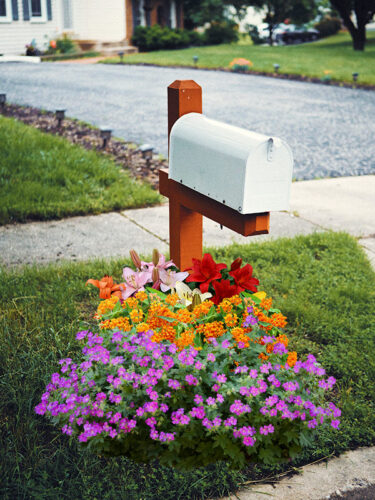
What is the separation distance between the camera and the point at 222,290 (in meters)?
2.73

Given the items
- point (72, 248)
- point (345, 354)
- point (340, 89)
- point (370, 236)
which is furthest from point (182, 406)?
point (340, 89)

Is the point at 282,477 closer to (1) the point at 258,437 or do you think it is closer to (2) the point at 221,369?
(1) the point at 258,437

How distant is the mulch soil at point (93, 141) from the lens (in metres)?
6.59

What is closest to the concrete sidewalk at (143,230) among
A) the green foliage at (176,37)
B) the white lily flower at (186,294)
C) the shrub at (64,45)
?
the white lily flower at (186,294)

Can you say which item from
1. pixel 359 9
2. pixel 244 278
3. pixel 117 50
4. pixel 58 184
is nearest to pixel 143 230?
pixel 58 184

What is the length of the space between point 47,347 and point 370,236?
2.93m

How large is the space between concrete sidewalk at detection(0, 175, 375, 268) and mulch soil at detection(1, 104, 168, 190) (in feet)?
3.80

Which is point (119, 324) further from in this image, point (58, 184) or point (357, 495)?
point (58, 184)

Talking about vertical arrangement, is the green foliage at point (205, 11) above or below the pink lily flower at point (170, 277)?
above

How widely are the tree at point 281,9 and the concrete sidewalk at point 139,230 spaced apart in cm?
2859

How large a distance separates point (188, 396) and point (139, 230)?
2.79 meters

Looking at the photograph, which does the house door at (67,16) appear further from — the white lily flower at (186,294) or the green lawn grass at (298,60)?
the white lily flower at (186,294)

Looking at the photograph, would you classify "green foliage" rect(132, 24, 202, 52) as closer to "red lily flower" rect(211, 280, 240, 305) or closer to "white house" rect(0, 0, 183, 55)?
"white house" rect(0, 0, 183, 55)

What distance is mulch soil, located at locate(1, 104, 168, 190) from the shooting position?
21.6 ft
